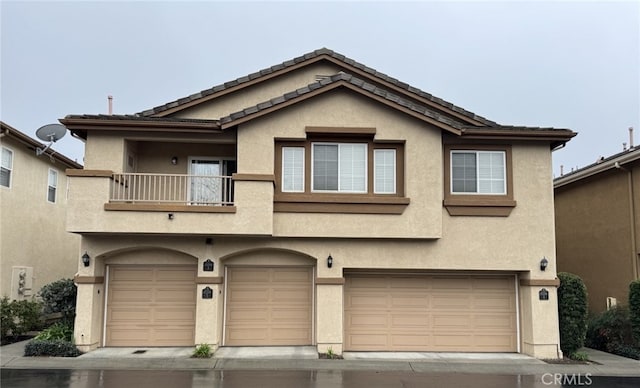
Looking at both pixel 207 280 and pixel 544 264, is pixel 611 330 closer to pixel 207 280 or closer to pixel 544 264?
pixel 544 264

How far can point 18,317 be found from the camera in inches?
612

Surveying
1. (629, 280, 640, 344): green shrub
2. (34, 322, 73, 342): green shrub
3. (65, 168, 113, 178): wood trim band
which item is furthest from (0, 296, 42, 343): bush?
(629, 280, 640, 344): green shrub

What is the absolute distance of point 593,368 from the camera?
1246 centimetres

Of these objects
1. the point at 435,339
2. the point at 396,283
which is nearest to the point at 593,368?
the point at 435,339

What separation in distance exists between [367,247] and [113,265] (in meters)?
6.72

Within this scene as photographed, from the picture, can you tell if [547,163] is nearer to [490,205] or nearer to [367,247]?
[490,205]

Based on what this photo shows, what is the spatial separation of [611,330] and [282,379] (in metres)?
9.76

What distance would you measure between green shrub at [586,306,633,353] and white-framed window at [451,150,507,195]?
503 cm

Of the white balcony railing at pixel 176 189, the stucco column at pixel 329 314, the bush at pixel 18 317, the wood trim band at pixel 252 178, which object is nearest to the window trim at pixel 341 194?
the wood trim band at pixel 252 178

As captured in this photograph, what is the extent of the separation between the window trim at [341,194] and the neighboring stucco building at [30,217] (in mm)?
8926

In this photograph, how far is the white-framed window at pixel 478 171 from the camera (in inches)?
556

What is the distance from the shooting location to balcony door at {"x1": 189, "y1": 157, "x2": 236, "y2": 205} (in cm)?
1405

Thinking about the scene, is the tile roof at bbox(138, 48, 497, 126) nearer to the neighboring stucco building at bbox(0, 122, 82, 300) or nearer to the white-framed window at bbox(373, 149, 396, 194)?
the white-framed window at bbox(373, 149, 396, 194)

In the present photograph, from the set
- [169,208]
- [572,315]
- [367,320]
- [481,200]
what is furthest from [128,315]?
[572,315]
